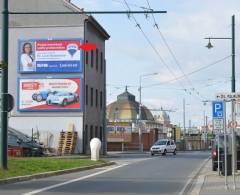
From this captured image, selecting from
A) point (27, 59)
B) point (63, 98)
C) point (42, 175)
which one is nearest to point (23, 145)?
point (63, 98)

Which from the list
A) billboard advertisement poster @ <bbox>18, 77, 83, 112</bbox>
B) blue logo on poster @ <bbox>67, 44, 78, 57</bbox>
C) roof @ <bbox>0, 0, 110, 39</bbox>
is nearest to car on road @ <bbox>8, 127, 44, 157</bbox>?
billboard advertisement poster @ <bbox>18, 77, 83, 112</bbox>

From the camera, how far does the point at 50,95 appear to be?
52094mm

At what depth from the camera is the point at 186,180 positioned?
23844mm

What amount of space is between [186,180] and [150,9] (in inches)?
260

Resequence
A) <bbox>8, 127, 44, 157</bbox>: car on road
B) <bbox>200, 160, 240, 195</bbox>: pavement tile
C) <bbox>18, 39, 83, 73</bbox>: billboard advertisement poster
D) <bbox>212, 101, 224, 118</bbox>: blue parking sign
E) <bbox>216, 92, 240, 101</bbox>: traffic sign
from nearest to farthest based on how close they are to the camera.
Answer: <bbox>200, 160, 240, 195</bbox>: pavement tile
<bbox>216, 92, 240, 101</bbox>: traffic sign
<bbox>212, 101, 224, 118</bbox>: blue parking sign
<bbox>8, 127, 44, 157</bbox>: car on road
<bbox>18, 39, 83, 73</bbox>: billboard advertisement poster

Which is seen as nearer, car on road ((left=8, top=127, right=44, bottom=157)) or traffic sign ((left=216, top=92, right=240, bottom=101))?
traffic sign ((left=216, top=92, right=240, bottom=101))

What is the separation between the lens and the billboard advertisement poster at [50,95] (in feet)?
170

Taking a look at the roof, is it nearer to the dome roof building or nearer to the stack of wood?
the stack of wood

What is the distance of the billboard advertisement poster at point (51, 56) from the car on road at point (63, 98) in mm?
1897

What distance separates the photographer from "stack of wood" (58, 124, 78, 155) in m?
50.7

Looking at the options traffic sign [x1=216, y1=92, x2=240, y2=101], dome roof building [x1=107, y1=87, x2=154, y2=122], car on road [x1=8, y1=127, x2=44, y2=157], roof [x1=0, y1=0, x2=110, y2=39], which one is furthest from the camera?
dome roof building [x1=107, y1=87, x2=154, y2=122]

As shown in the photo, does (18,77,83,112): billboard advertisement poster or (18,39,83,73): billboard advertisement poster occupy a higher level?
(18,39,83,73): billboard advertisement poster

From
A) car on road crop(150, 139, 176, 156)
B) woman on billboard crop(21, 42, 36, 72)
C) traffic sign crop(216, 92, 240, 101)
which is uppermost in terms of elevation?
woman on billboard crop(21, 42, 36, 72)

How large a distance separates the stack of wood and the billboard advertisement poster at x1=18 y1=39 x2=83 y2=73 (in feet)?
16.7
